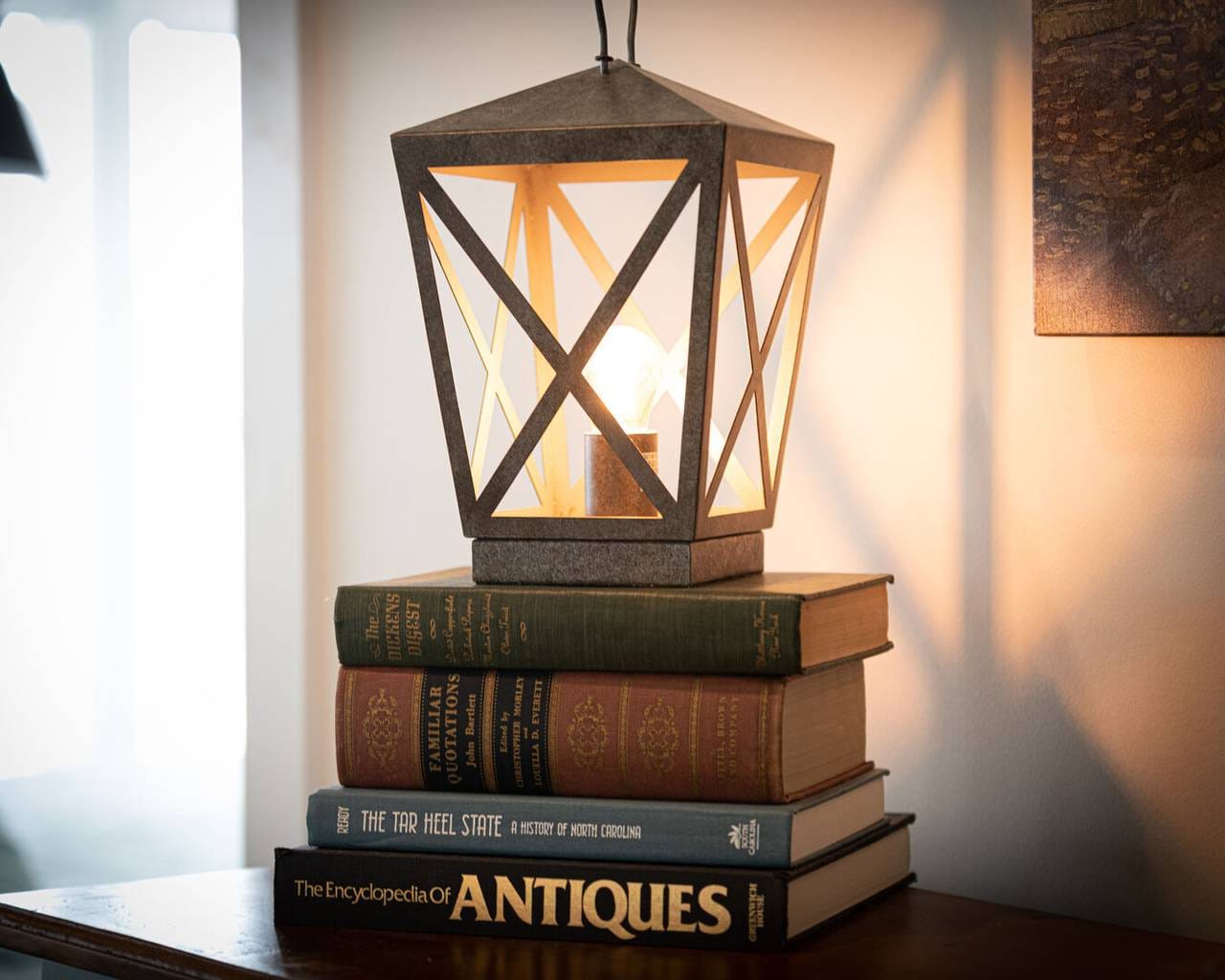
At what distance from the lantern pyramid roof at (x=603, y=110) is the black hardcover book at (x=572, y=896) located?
428 millimetres

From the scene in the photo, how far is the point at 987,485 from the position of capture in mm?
1128

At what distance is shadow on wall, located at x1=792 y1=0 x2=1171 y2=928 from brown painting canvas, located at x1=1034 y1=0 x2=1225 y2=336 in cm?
5

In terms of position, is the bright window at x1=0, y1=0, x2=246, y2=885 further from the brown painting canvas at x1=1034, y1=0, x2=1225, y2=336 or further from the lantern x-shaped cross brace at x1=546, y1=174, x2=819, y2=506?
the brown painting canvas at x1=1034, y1=0, x2=1225, y2=336

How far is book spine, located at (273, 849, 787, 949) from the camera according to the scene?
0.90 m

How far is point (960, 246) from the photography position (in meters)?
1.13

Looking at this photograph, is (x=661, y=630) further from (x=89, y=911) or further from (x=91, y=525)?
(x=91, y=525)

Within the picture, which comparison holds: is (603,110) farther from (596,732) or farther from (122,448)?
(122,448)

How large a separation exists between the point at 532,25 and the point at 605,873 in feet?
2.43

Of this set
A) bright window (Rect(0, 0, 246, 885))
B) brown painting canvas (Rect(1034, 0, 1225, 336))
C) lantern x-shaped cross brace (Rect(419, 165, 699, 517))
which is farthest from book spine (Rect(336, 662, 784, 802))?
bright window (Rect(0, 0, 246, 885))

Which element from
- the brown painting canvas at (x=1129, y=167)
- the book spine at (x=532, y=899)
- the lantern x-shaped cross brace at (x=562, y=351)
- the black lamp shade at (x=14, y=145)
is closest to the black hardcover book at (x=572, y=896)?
the book spine at (x=532, y=899)

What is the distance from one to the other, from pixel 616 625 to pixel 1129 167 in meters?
0.45

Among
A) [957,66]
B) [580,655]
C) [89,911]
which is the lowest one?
[89,911]

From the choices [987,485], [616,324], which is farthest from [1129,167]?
[616,324]

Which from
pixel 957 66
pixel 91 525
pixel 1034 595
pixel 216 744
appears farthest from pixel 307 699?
pixel 957 66
